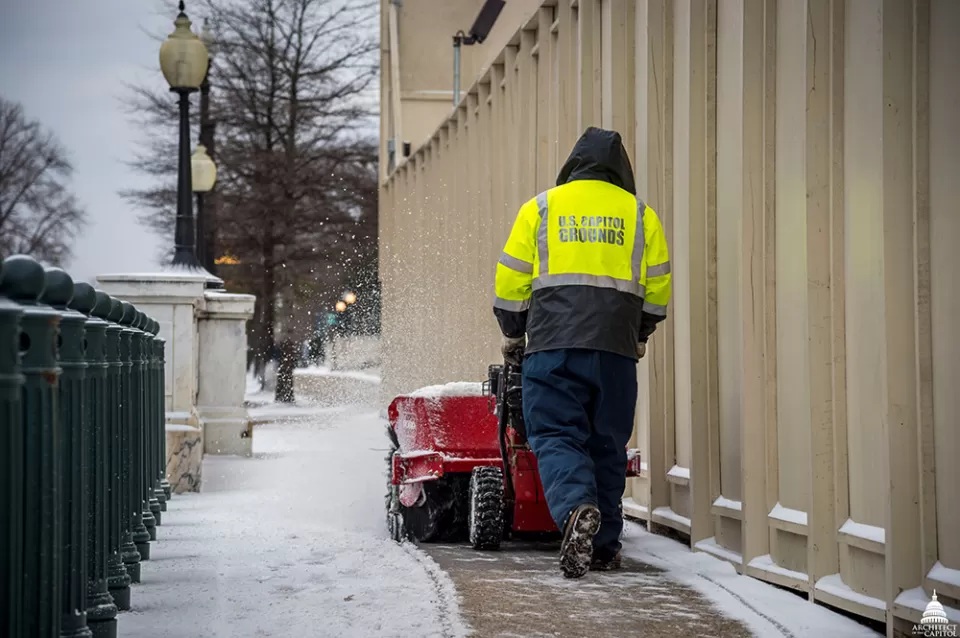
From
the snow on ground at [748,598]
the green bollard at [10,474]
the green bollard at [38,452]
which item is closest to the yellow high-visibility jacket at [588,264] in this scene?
the snow on ground at [748,598]

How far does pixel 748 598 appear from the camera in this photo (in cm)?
525

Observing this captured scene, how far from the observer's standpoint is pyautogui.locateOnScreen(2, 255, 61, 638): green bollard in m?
2.96

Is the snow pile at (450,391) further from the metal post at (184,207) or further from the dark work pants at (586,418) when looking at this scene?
the metal post at (184,207)

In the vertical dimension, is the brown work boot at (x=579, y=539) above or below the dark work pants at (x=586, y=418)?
below

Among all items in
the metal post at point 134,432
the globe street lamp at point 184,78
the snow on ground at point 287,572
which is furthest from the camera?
the globe street lamp at point 184,78

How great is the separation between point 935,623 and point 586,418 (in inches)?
74.5

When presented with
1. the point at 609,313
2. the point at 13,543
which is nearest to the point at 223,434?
the point at 609,313

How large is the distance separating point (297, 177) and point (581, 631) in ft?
101

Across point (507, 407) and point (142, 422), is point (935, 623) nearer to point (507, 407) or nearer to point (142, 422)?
point (507, 407)

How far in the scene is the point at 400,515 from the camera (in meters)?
7.02

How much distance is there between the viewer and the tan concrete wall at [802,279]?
14.8 ft

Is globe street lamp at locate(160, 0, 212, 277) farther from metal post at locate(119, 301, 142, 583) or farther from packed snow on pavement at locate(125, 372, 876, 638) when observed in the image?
metal post at locate(119, 301, 142, 583)

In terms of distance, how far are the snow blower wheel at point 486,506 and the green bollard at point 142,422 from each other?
4.81ft

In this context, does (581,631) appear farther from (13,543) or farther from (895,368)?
(13,543)
